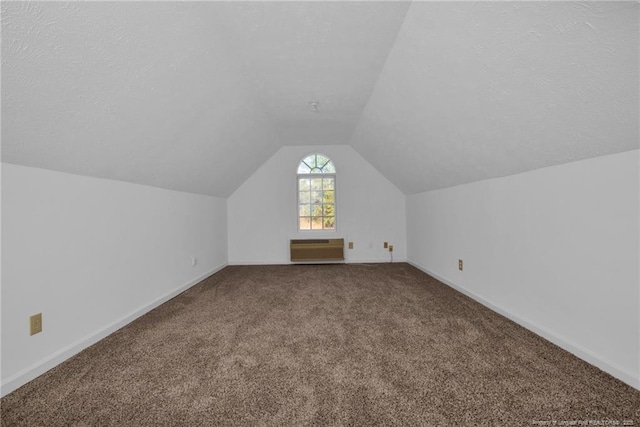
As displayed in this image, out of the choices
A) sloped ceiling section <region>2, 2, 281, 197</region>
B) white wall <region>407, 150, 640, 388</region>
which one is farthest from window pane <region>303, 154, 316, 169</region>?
white wall <region>407, 150, 640, 388</region>

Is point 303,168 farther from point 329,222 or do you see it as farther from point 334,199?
point 329,222

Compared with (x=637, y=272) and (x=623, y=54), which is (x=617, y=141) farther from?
(x=637, y=272)

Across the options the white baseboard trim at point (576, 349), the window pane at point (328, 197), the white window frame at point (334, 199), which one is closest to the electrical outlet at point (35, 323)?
the white baseboard trim at point (576, 349)

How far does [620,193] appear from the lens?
4.70ft

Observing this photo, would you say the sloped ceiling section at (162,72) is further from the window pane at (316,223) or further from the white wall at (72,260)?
the window pane at (316,223)

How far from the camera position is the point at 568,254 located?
174 centimetres

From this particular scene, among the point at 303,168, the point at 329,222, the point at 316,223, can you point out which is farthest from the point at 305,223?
the point at 303,168

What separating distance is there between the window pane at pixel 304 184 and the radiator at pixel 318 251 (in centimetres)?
113

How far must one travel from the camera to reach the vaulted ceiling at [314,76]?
1128mm

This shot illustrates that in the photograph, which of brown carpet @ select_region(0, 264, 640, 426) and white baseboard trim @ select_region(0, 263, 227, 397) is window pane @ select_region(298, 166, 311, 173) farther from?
white baseboard trim @ select_region(0, 263, 227, 397)

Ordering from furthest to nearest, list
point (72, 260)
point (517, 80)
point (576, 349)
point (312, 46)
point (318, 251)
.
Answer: point (318, 251), point (312, 46), point (72, 260), point (576, 349), point (517, 80)

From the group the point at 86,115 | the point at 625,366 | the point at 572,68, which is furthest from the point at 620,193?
the point at 86,115

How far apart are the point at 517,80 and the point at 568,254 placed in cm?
121

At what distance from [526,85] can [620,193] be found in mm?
796
